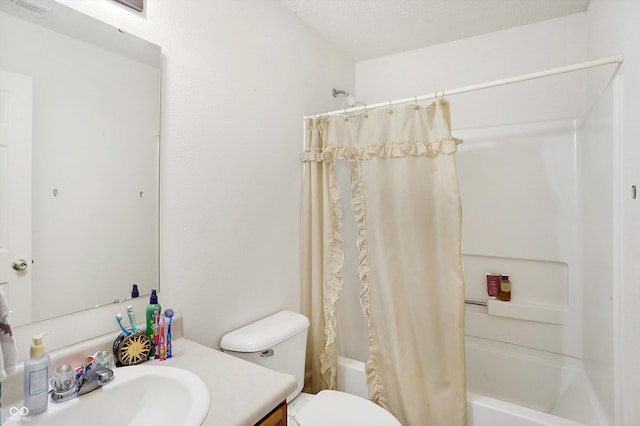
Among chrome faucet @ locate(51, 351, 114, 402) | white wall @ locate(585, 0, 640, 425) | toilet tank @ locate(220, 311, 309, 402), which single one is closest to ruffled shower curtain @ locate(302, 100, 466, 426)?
toilet tank @ locate(220, 311, 309, 402)

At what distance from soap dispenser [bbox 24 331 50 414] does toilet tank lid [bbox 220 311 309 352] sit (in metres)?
0.67

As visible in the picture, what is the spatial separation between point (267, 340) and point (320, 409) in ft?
1.22

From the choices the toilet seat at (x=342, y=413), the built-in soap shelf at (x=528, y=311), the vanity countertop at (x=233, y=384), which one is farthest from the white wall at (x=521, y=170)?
the vanity countertop at (x=233, y=384)

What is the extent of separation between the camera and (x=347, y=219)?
2.23 metres

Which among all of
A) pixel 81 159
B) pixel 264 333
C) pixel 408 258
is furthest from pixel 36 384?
pixel 408 258

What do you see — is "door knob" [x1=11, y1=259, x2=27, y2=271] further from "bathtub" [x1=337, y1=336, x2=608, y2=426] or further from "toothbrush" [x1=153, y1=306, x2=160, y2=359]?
"bathtub" [x1=337, y1=336, x2=608, y2=426]

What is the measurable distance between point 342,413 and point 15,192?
1.37 m

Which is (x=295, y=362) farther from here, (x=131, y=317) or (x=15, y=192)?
(x=15, y=192)

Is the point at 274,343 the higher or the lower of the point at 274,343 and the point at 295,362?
the higher

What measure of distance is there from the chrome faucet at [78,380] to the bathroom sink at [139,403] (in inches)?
0.6

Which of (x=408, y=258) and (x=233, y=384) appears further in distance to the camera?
(x=408, y=258)

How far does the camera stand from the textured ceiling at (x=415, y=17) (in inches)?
70.2

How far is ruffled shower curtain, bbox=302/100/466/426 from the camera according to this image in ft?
4.90

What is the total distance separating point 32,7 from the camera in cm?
88
